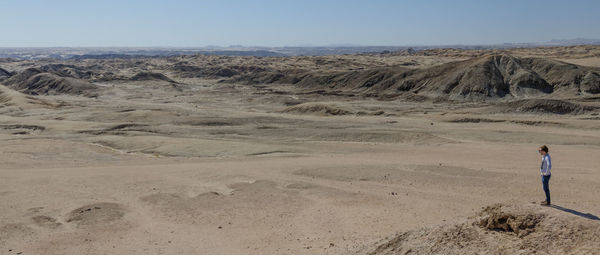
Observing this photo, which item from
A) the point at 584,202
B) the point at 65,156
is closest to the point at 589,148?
the point at 584,202

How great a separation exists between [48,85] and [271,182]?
76645 millimetres

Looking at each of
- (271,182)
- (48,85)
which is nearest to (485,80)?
(271,182)

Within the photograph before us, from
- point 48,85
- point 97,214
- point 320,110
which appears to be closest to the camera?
point 97,214

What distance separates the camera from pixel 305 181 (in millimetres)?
18250

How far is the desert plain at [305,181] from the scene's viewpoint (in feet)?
35.7

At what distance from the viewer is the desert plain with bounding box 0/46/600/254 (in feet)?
35.7

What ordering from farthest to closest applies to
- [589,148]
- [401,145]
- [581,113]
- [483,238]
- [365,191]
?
[581,113]
[401,145]
[589,148]
[365,191]
[483,238]

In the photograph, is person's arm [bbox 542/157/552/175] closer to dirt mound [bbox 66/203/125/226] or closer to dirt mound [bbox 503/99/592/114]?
dirt mound [bbox 66/203/125/226]

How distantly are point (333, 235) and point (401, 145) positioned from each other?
17.7 metres

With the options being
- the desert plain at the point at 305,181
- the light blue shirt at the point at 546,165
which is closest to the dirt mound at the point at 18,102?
the desert plain at the point at 305,181

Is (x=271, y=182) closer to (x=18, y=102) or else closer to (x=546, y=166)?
(x=546, y=166)

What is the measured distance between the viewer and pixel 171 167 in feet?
71.6

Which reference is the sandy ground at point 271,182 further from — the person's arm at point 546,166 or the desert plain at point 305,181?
the person's arm at point 546,166

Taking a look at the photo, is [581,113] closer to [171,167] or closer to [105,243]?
[171,167]
